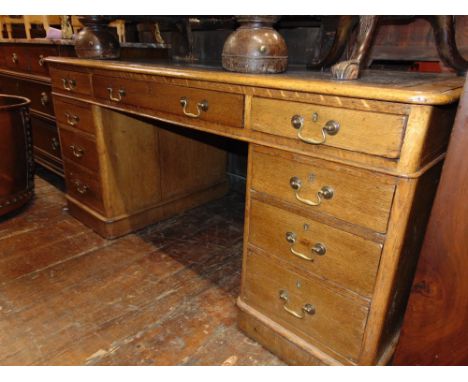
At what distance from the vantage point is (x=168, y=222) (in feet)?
7.12

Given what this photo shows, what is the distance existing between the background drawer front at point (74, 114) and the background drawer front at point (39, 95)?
505 mm

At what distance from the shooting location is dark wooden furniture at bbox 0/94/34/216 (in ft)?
6.66

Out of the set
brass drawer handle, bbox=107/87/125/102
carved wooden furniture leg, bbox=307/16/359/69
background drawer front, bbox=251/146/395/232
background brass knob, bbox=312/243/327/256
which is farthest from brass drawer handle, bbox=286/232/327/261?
brass drawer handle, bbox=107/87/125/102

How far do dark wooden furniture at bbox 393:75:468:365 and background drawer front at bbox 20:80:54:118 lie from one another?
2393 millimetres

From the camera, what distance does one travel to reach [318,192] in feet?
3.17

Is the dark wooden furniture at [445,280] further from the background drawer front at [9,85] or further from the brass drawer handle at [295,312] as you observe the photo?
the background drawer front at [9,85]

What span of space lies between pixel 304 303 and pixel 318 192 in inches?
14.9

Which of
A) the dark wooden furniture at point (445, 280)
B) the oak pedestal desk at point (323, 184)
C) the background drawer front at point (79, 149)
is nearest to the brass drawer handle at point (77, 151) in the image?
the background drawer front at point (79, 149)

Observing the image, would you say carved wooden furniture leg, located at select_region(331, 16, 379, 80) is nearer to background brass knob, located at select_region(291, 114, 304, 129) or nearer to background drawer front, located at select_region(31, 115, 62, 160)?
background brass knob, located at select_region(291, 114, 304, 129)

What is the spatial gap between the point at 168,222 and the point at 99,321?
33.5 inches

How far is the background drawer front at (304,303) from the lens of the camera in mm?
1015

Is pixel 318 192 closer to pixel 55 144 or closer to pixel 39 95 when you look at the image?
pixel 55 144

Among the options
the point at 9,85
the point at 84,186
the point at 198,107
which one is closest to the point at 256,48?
the point at 198,107

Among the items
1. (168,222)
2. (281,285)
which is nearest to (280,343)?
(281,285)
